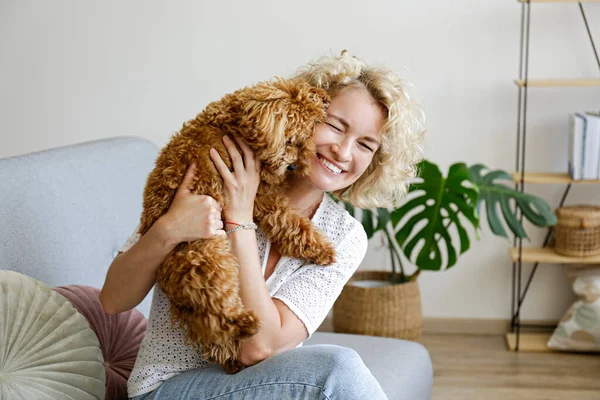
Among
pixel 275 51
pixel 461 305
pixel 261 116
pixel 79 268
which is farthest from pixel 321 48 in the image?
pixel 261 116

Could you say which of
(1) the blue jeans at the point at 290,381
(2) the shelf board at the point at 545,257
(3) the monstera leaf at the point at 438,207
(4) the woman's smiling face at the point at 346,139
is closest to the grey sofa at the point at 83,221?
(1) the blue jeans at the point at 290,381

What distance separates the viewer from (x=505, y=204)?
10.4ft

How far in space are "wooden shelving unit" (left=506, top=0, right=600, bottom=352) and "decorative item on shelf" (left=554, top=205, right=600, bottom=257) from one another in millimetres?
36

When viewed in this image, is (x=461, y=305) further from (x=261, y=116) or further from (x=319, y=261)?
(x=261, y=116)

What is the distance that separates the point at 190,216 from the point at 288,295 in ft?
1.16

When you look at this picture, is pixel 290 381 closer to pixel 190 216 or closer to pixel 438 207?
pixel 190 216

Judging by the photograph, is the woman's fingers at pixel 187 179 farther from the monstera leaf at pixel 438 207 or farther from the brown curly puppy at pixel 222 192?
the monstera leaf at pixel 438 207

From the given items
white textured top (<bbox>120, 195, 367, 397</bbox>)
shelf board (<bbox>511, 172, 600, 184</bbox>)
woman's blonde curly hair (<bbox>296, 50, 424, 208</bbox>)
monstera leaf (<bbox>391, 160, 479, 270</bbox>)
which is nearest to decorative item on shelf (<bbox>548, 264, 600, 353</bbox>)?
shelf board (<bbox>511, 172, 600, 184</bbox>)

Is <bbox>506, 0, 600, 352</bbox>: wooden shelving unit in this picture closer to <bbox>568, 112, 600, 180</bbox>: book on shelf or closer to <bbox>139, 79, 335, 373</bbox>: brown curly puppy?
<bbox>568, 112, 600, 180</bbox>: book on shelf

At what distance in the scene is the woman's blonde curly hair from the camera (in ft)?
5.51

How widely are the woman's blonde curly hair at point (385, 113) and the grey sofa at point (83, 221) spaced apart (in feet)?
1.68

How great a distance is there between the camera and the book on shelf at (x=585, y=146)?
3305 millimetres

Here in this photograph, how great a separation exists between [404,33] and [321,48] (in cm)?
39

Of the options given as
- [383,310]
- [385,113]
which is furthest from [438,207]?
[385,113]
